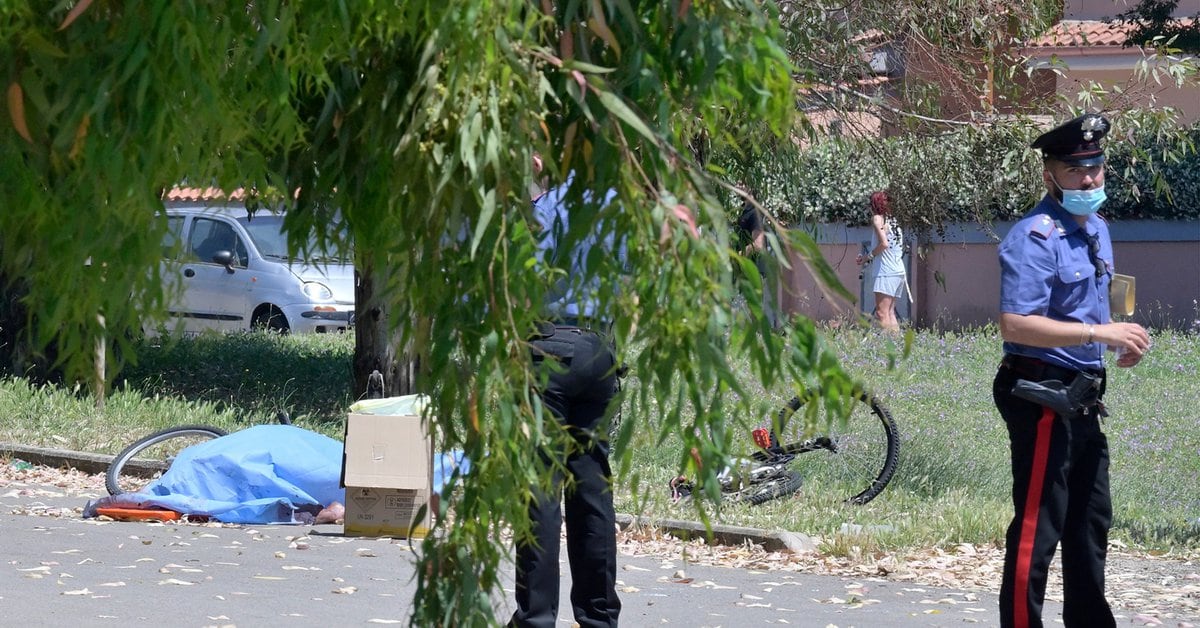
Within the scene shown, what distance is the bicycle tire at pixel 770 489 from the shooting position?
29.0 ft

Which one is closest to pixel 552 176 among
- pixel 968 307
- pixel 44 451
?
pixel 44 451

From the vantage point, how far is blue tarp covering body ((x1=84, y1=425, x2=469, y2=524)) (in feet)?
29.6

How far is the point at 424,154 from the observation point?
2.41 metres

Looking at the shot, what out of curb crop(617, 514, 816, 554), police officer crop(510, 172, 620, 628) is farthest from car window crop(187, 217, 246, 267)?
police officer crop(510, 172, 620, 628)

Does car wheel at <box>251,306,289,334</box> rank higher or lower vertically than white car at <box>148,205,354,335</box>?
lower

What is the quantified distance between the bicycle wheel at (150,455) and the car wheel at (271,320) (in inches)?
334

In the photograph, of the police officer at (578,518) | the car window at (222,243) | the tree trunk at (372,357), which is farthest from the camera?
the car window at (222,243)

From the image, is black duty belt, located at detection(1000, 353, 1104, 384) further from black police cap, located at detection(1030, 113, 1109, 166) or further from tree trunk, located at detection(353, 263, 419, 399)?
tree trunk, located at detection(353, 263, 419, 399)

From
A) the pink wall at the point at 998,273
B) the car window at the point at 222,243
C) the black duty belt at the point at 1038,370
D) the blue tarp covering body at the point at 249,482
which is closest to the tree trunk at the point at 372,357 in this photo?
the blue tarp covering body at the point at 249,482

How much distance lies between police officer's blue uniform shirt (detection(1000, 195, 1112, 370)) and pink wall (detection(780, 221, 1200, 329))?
41.4 feet

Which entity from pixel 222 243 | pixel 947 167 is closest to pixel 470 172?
pixel 947 167

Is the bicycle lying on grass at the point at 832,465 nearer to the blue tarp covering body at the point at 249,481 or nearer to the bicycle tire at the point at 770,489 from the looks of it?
the bicycle tire at the point at 770,489

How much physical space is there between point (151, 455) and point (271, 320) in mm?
8764

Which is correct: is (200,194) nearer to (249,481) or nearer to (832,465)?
(249,481)
